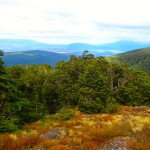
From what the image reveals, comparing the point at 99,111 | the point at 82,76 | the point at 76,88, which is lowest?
the point at 99,111

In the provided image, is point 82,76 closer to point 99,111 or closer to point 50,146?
point 99,111

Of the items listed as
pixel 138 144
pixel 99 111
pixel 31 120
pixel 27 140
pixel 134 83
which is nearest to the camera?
pixel 138 144

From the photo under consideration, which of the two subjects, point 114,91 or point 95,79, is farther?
point 114,91

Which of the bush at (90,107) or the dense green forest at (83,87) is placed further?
the dense green forest at (83,87)

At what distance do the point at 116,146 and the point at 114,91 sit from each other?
28.0m

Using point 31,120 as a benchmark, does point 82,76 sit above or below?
above

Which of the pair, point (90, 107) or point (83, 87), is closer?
point (90, 107)

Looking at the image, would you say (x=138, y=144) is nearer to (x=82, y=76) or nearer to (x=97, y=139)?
(x=97, y=139)

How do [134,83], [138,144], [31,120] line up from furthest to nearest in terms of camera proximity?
[134,83], [31,120], [138,144]

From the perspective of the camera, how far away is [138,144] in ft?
34.1

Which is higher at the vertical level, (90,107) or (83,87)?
(83,87)

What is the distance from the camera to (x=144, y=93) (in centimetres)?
4125

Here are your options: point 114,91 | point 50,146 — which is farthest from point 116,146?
point 114,91

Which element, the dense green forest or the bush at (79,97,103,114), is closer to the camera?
the bush at (79,97,103,114)
